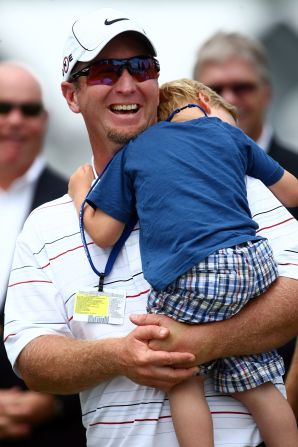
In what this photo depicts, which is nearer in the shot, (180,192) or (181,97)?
(180,192)

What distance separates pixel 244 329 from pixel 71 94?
1156mm

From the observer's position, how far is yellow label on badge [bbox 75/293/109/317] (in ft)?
11.2

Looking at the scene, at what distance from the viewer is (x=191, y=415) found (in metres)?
3.24

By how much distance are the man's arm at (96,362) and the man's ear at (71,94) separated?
89 centimetres

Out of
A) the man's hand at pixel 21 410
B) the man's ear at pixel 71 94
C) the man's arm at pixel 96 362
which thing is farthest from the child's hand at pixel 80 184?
the man's hand at pixel 21 410

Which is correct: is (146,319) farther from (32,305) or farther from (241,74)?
(241,74)

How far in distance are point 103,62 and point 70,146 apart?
156 centimetres

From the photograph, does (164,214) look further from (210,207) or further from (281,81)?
(281,81)

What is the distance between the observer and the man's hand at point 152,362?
3.16 meters

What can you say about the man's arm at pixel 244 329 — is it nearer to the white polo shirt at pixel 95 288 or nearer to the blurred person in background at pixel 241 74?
the white polo shirt at pixel 95 288

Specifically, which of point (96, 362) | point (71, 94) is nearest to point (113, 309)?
point (96, 362)

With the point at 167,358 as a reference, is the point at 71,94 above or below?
above

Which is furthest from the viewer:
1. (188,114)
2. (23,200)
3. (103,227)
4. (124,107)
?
(23,200)

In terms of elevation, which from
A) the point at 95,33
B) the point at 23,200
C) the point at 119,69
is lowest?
the point at 23,200
